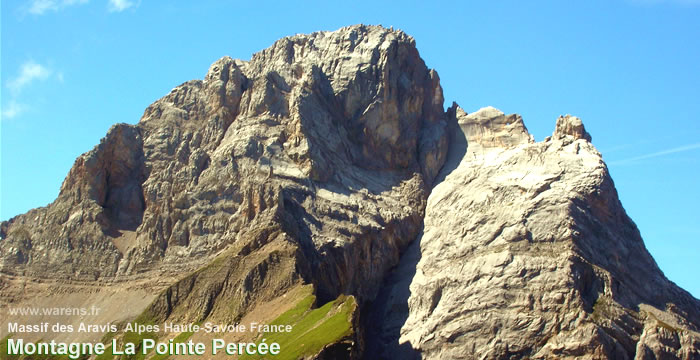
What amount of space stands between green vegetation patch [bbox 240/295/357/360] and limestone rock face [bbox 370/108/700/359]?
12.1 meters

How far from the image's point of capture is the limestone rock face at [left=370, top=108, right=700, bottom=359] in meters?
115

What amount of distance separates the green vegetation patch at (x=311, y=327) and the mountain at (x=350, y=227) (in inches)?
9.7

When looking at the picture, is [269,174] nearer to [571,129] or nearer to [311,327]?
[311,327]

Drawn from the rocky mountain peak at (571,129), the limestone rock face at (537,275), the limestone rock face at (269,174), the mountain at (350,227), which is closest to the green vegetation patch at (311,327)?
the mountain at (350,227)

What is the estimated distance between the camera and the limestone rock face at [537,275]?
4515 inches

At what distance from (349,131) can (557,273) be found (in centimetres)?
3866

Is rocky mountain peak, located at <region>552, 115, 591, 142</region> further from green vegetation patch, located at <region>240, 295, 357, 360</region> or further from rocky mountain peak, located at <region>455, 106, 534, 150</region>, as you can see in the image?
green vegetation patch, located at <region>240, 295, 357, 360</region>

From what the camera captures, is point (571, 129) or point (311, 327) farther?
point (571, 129)

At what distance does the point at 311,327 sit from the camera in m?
110

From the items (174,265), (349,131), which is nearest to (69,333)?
(174,265)

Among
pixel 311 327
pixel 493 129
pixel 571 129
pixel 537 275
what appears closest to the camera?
pixel 311 327

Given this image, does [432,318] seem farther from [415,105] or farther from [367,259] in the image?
[415,105]

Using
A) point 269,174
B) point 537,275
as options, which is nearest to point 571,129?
point 537,275

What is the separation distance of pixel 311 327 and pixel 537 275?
25.1 m
